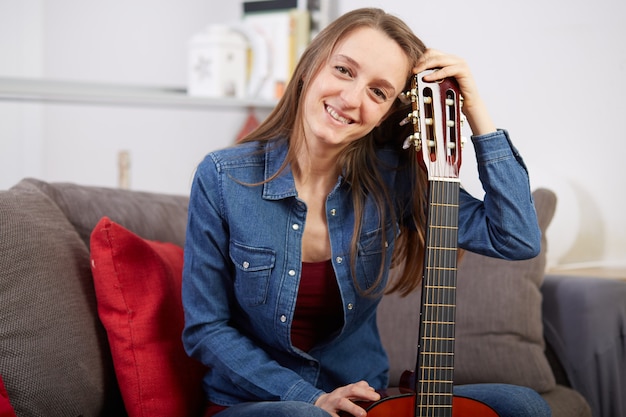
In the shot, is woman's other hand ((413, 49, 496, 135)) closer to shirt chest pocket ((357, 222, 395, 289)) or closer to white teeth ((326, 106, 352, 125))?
white teeth ((326, 106, 352, 125))

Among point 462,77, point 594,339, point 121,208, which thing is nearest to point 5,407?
point 121,208

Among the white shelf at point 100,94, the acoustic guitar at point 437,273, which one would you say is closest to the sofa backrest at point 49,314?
the acoustic guitar at point 437,273

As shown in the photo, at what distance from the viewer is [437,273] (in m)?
1.24

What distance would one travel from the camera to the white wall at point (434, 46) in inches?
81.6

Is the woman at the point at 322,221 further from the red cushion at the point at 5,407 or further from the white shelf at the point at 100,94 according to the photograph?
the white shelf at the point at 100,94

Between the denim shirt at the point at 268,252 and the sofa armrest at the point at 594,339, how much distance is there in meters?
0.58

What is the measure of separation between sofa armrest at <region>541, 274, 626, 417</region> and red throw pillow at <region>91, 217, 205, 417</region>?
95 cm

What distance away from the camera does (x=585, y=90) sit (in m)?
2.09

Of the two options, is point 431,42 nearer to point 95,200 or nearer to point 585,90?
point 585,90

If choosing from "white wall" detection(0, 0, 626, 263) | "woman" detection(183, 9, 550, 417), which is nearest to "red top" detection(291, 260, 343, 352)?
"woman" detection(183, 9, 550, 417)

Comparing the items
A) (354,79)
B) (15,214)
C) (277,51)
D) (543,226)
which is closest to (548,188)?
(543,226)

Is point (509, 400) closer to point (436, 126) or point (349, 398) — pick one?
point (349, 398)

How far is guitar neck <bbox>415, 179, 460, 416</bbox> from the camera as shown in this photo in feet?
3.93

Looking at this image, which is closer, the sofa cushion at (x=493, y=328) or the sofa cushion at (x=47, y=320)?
the sofa cushion at (x=47, y=320)
